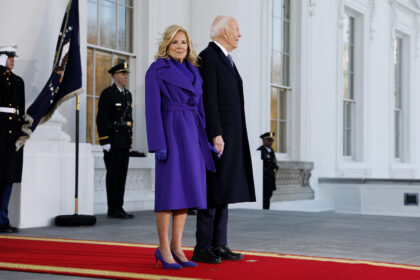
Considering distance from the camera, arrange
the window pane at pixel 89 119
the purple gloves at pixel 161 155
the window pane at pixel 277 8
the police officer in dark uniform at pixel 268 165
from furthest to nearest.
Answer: the window pane at pixel 277 8, the police officer in dark uniform at pixel 268 165, the window pane at pixel 89 119, the purple gloves at pixel 161 155

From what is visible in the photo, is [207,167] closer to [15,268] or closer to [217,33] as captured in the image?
[217,33]

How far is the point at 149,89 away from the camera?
13.5ft

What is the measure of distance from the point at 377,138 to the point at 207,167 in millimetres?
12318

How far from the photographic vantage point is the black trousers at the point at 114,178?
7.73 m

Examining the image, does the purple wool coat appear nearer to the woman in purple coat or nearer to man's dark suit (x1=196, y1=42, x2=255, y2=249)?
the woman in purple coat

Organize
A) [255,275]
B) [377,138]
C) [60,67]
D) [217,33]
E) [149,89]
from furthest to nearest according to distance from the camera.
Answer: [377,138], [60,67], [217,33], [149,89], [255,275]

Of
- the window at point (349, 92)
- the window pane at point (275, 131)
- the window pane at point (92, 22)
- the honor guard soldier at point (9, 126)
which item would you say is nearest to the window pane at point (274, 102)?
the window pane at point (275, 131)

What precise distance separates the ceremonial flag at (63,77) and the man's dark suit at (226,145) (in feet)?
9.04

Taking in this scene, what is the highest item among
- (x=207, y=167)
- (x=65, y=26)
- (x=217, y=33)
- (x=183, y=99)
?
(x=65, y=26)

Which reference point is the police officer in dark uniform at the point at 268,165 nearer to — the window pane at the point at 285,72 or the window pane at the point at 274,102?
the window pane at the point at 274,102

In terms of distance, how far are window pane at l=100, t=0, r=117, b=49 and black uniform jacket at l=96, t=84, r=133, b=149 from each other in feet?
4.37

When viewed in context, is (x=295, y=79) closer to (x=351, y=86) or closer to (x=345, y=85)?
(x=345, y=85)

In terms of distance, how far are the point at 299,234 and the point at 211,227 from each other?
2233 millimetres

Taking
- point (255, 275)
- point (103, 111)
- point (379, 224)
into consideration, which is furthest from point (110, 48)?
point (255, 275)
